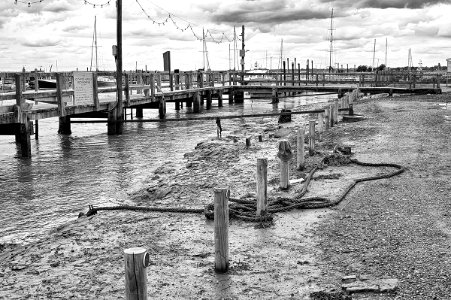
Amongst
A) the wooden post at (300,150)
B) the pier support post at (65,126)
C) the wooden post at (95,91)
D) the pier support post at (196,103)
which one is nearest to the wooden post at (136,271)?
the wooden post at (300,150)

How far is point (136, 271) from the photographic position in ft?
14.9

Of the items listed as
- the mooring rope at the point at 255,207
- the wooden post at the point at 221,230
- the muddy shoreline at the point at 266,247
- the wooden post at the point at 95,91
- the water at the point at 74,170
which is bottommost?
the water at the point at 74,170

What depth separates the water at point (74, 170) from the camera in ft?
34.0

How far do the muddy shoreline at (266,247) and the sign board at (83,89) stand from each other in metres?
10.9

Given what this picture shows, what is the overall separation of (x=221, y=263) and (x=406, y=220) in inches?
125

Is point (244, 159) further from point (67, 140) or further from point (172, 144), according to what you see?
point (67, 140)

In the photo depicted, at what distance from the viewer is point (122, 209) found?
9.42 meters

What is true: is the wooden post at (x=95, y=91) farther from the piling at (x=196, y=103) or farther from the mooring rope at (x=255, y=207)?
the piling at (x=196, y=103)

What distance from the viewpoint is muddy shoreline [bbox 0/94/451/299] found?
597 centimetres

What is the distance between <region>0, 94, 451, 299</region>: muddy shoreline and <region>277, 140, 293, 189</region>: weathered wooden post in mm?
215

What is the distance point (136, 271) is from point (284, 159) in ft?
18.7

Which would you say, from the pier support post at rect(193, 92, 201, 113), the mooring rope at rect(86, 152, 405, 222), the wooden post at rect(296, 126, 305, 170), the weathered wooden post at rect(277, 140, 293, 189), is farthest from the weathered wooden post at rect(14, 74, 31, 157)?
the pier support post at rect(193, 92, 201, 113)

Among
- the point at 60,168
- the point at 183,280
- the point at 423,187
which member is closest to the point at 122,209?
the point at 183,280

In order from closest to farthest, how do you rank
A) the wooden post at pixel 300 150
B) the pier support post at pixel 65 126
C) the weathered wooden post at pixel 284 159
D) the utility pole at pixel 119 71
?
the weathered wooden post at pixel 284 159 → the wooden post at pixel 300 150 → the utility pole at pixel 119 71 → the pier support post at pixel 65 126
